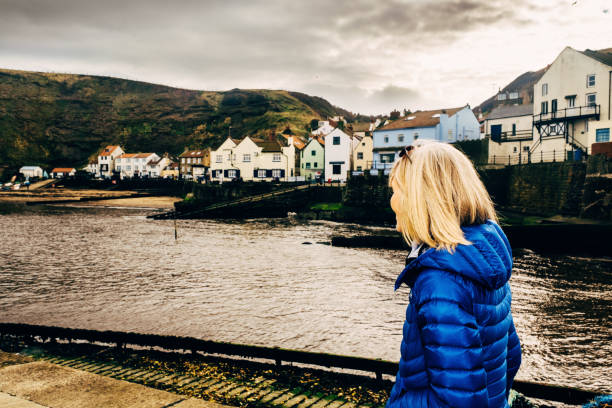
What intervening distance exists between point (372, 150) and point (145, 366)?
60093 millimetres

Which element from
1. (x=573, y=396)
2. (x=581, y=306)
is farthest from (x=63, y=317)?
(x=581, y=306)

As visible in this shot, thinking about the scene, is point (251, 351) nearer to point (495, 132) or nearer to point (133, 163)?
point (495, 132)

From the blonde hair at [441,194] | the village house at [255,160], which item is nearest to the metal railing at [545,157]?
the village house at [255,160]

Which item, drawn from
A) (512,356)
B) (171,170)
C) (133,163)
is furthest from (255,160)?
(512,356)

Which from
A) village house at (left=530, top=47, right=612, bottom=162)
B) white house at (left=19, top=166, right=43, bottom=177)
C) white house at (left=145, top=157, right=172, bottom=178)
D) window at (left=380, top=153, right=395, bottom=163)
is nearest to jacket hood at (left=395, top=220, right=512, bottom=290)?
village house at (left=530, top=47, right=612, bottom=162)

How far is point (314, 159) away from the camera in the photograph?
241ft

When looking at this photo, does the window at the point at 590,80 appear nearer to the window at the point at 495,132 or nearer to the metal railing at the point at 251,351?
the window at the point at 495,132

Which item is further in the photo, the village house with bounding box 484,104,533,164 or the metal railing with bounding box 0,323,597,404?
the village house with bounding box 484,104,533,164

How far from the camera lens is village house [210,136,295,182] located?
2933 inches

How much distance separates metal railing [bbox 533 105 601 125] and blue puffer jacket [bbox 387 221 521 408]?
48.0 metres

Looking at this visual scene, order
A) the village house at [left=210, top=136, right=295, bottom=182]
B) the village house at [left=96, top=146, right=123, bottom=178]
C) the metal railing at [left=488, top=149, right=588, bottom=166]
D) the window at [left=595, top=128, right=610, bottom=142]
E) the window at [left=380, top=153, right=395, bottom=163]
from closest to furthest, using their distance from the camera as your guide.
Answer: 1. the window at [left=595, top=128, right=610, bottom=142]
2. the metal railing at [left=488, top=149, right=588, bottom=166]
3. the window at [left=380, top=153, right=395, bottom=163]
4. the village house at [left=210, top=136, right=295, bottom=182]
5. the village house at [left=96, top=146, right=123, bottom=178]

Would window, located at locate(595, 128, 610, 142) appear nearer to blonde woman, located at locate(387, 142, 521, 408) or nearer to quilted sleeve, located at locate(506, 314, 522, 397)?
quilted sleeve, located at locate(506, 314, 522, 397)

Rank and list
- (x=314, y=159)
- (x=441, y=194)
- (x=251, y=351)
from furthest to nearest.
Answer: (x=314, y=159)
(x=251, y=351)
(x=441, y=194)

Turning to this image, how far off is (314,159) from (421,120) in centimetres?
2071
